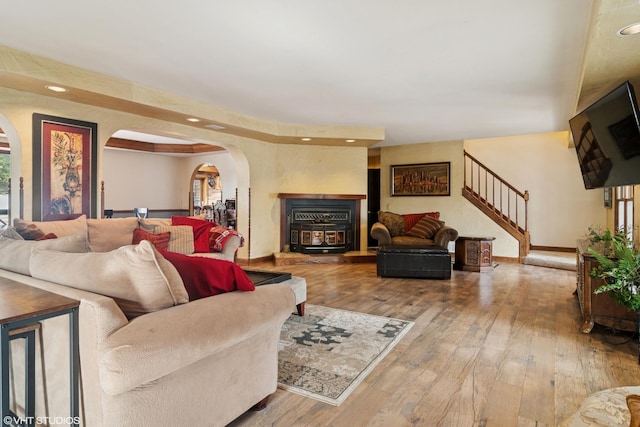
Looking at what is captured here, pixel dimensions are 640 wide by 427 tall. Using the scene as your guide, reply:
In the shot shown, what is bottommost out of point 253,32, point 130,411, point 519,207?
point 130,411

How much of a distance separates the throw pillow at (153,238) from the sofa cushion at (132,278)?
101 inches

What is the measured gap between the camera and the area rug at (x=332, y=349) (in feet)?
7.18

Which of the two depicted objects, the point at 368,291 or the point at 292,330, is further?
the point at 368,291

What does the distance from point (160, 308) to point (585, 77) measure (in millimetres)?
3576

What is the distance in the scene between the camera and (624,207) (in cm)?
536

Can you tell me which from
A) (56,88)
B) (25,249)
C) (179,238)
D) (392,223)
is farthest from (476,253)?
(56,88)

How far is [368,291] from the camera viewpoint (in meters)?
4.56

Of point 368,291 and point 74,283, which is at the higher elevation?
point 74,283

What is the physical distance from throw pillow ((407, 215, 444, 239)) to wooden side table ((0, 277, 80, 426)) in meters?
5.23

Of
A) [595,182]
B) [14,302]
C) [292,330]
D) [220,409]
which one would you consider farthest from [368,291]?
[14,302]

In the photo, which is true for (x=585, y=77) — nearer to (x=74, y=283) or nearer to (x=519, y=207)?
(x=74, y=283)

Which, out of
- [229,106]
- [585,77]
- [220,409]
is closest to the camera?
[220,409]

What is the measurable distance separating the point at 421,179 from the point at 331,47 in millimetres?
5305

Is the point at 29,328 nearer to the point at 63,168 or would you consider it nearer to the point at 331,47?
the point at 331,47
